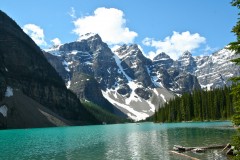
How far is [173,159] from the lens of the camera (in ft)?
130

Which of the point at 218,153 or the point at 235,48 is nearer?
the point at 235,48

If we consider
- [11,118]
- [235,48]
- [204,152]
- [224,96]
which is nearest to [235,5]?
[235,48]

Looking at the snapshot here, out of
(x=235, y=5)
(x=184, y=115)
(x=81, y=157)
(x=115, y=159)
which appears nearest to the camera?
(x=235, y=5)

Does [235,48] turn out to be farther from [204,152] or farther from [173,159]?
[204,152]

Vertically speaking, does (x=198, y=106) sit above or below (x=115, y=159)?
above

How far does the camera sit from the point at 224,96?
563ft

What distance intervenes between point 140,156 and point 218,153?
1050 centimetres

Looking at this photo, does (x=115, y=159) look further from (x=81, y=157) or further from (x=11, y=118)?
(x=11, y=118)

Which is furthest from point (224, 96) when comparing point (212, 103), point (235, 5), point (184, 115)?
point (235, 5)

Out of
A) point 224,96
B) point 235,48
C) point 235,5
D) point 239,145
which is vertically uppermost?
point 224,96

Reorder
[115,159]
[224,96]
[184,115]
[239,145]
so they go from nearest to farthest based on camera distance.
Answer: [239,145] < [115,159] < [224,96] < [184,115]

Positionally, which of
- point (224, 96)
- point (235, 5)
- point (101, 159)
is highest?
point (224, 96)

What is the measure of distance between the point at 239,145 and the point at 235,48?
252 inches

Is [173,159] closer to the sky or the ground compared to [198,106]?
closer to the ground
